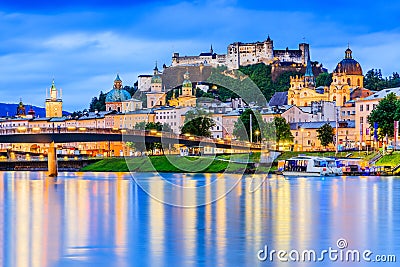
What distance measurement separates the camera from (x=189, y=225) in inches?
1564

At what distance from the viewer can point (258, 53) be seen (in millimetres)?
190875

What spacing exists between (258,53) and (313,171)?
114m

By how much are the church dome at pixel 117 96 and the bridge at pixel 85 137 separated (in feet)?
307

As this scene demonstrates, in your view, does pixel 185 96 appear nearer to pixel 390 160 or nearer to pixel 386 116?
pixel 386 116

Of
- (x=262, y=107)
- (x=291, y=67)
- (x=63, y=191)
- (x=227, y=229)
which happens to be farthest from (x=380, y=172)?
(x=291, y=67)

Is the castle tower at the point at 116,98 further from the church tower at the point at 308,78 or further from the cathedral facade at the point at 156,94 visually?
the church tower at the point at 308,78

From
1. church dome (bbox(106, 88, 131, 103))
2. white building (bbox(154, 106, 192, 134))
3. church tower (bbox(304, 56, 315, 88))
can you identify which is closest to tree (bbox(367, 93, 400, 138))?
white building (bbox(154, 106, 192, 134))

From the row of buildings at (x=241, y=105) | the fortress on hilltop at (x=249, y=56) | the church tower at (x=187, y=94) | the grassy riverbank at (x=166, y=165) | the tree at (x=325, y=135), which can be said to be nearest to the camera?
the grassy riverbank at (x=166, y=165)

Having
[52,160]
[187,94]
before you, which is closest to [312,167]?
[52,160]

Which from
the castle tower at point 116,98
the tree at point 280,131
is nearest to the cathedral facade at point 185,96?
the castle tower at point 116,98

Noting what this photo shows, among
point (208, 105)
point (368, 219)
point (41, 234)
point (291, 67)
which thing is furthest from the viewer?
point (291, 67)

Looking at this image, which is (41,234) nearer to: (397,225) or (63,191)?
(397,225)

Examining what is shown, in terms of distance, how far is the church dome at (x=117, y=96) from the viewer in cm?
17825

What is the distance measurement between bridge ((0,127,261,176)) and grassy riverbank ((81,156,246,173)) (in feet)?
14.1
